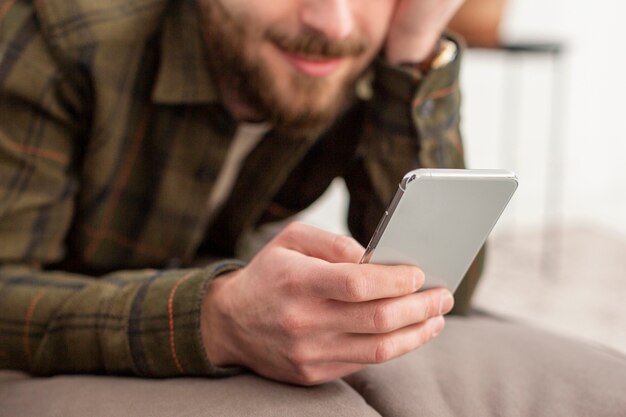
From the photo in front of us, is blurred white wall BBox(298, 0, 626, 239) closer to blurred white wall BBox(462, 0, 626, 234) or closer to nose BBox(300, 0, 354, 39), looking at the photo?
blurred white wall BBox(462, 0, 626, 234)

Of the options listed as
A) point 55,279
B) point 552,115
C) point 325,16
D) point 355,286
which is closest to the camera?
point 355,286

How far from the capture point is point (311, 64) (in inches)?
38.9

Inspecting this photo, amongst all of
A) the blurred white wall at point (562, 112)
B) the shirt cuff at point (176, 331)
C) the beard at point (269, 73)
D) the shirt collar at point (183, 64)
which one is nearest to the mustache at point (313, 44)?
the beard at point (269, 73)

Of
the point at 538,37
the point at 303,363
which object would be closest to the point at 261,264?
the point at 303,363

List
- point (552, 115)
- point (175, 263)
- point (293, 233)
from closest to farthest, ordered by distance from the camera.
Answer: point (293, 233), point (175, 263), point (552, 115)

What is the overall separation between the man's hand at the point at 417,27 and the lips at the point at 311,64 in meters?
0.09

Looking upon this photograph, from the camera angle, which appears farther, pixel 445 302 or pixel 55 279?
pixel 55 279

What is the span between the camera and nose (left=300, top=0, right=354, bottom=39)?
92 cm

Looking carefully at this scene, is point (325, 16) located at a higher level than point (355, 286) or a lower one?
higher

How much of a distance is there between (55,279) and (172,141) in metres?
0.30

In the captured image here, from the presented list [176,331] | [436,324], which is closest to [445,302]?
[436,324]

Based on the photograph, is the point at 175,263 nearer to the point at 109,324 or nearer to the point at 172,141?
the point at 172,141

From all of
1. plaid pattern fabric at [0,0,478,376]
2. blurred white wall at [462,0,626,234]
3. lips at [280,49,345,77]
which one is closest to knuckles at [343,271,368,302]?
plaid pattern fabric at [0,0,478,376]

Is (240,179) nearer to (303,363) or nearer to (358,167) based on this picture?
(358,167)
